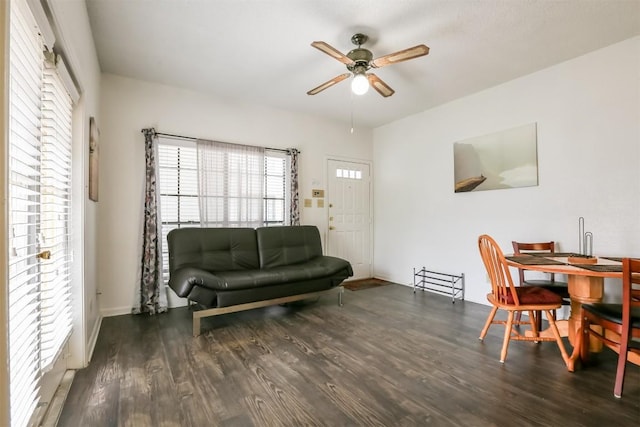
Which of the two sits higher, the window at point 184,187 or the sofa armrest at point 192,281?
the window at point 184,187

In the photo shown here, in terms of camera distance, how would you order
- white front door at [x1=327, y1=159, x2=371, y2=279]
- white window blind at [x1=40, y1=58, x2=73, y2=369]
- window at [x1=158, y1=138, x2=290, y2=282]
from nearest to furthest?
1. white window blind at [x1=40, y1=58, x2=73, y2=369]
2. window at [x1=158, y1=138, x2=290, y2=282]
3. white front door at [x1=327, y1=159, x2=371, y2=279]

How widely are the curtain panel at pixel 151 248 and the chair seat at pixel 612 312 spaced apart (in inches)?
154

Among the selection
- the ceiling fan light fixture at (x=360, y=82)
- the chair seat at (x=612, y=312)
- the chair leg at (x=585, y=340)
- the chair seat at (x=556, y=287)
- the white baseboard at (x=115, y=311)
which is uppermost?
the ceiling fan light fixture at (x=360, y=82)

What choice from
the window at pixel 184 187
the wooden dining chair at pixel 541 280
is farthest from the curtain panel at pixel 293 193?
the wooden dining chair at pixel 541 280

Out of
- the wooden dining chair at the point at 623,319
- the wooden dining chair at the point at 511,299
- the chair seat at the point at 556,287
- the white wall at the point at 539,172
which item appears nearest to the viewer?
the wooden dining chair at the point at 623,319

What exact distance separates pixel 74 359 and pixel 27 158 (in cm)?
Result: 162

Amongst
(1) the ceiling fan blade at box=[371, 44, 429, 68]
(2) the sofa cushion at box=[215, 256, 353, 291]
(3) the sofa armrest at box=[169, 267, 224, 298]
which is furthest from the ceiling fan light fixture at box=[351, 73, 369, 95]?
(3) the sofa armrest at box=[169, 267, 224, 298]

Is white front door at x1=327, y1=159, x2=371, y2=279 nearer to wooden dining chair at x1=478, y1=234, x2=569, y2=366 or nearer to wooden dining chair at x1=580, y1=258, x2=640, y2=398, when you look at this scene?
wooden dining chair at x1=478, y1=234, x2=569, y2=366

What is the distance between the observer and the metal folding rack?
4027 millimetres

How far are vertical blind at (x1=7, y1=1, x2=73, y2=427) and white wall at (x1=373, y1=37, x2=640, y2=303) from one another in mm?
4087

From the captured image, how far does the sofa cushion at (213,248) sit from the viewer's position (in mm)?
3350

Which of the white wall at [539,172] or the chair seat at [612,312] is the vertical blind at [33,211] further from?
the white wall at [539,172]

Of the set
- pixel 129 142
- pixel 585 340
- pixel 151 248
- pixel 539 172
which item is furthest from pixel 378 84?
pixel 151 248

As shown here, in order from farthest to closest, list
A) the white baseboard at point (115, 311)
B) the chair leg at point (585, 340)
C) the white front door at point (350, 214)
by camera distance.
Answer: the white front door at point (350, 214) → the white baseboard at point (115, 311) → the chair leg at point (585, 340)
